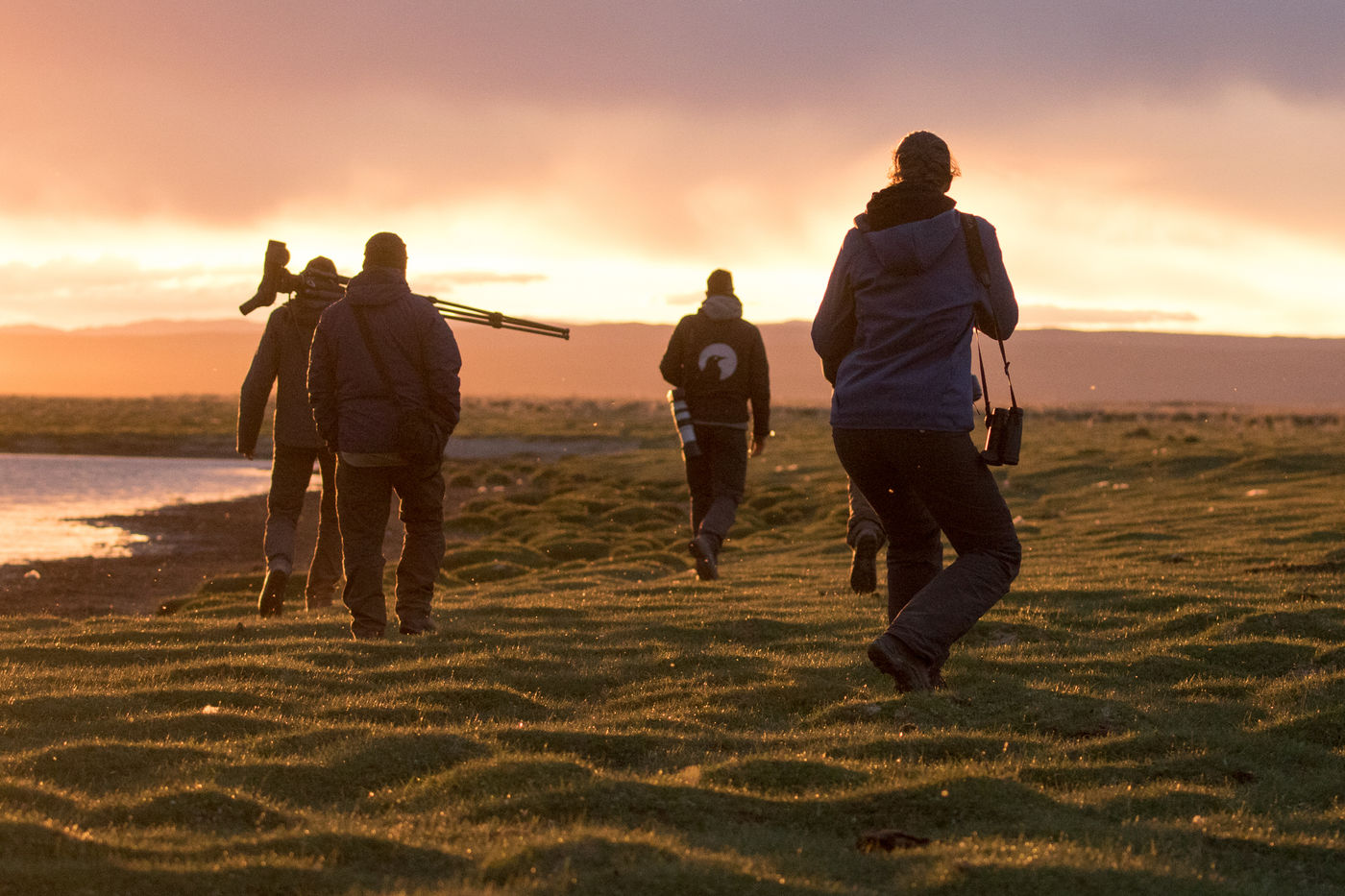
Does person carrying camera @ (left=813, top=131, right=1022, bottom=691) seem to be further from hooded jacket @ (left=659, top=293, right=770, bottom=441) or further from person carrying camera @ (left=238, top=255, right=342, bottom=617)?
hooded jacket @ (left=659, top=293, right=770, bottom=441)

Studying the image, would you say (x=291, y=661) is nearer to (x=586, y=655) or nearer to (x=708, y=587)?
(x=586, y=655)

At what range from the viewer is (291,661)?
819 centimetres

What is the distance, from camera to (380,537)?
926 centimetres

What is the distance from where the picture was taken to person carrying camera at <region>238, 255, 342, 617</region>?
10.9m

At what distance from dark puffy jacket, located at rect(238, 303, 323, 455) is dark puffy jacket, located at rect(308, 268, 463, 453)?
86.7 inches

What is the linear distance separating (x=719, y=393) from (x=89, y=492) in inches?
983

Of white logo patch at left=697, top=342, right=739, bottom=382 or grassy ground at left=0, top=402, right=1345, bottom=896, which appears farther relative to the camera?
white logo patch at left=697, top=342, right=739, bottom=382

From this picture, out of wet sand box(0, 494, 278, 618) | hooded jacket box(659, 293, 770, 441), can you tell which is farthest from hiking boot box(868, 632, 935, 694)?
wet sand box(0, 494, 278, 618)

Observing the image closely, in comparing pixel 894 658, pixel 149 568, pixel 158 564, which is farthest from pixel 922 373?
pixel 158 564

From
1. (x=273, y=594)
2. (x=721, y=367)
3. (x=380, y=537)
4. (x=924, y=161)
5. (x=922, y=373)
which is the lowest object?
(x=273, y=594)

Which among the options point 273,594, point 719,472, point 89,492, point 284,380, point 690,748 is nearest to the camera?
point 690,748

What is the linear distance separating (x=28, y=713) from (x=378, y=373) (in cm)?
309

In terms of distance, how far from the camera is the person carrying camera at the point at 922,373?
20.2ft

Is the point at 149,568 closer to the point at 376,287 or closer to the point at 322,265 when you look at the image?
the point at 322,265
